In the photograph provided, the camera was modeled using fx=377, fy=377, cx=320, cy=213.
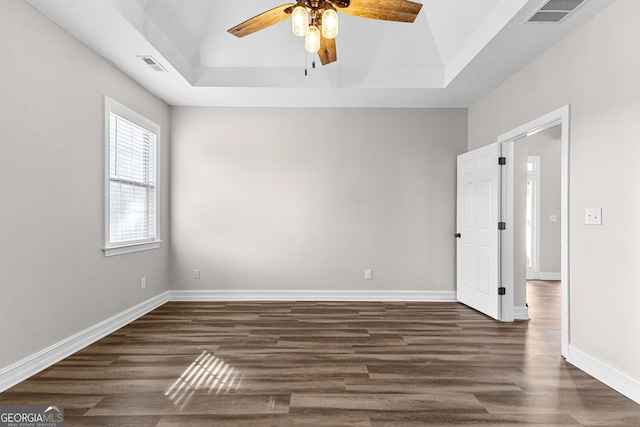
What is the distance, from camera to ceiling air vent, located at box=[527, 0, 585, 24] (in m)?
2.67

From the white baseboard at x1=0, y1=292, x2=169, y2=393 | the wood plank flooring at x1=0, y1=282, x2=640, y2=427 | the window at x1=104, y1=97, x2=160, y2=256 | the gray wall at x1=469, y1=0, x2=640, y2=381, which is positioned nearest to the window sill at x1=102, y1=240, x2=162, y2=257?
the window at x1=104, y1=97, x2=160, y2=256

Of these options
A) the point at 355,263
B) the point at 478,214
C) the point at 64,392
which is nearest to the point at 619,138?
the point at 478,214

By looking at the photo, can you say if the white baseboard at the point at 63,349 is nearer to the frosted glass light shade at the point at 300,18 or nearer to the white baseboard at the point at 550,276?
the frosted glass light shade at the point at 300,18

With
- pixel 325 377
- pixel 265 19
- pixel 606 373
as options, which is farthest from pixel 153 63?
pixel 606 373

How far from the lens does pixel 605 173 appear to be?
2754 millimetres

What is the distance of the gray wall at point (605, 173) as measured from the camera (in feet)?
8.27

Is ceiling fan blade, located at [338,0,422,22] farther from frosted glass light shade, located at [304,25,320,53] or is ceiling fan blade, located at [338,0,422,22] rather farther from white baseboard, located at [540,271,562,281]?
white baseboard, located at [540,271,562,281]

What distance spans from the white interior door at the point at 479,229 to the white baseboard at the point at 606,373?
1.27 metres

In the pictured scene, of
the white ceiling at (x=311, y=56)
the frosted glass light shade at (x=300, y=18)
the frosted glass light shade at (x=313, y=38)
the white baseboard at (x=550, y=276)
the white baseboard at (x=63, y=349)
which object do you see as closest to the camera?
the frosted glass light shade at (x=300, y=18)

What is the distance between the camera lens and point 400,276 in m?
5.30

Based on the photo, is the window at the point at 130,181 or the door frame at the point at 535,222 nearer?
the window at the point at 130,181

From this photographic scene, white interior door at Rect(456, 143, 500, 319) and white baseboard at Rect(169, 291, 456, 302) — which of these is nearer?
white interior door at Rect(456, 143, 500, 319)

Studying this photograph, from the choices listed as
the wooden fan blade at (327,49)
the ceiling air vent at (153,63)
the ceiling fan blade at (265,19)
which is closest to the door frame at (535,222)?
the wooden fan blade at (327,49)

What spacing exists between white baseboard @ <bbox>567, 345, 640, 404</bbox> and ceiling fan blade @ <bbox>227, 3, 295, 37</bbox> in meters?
3.27
